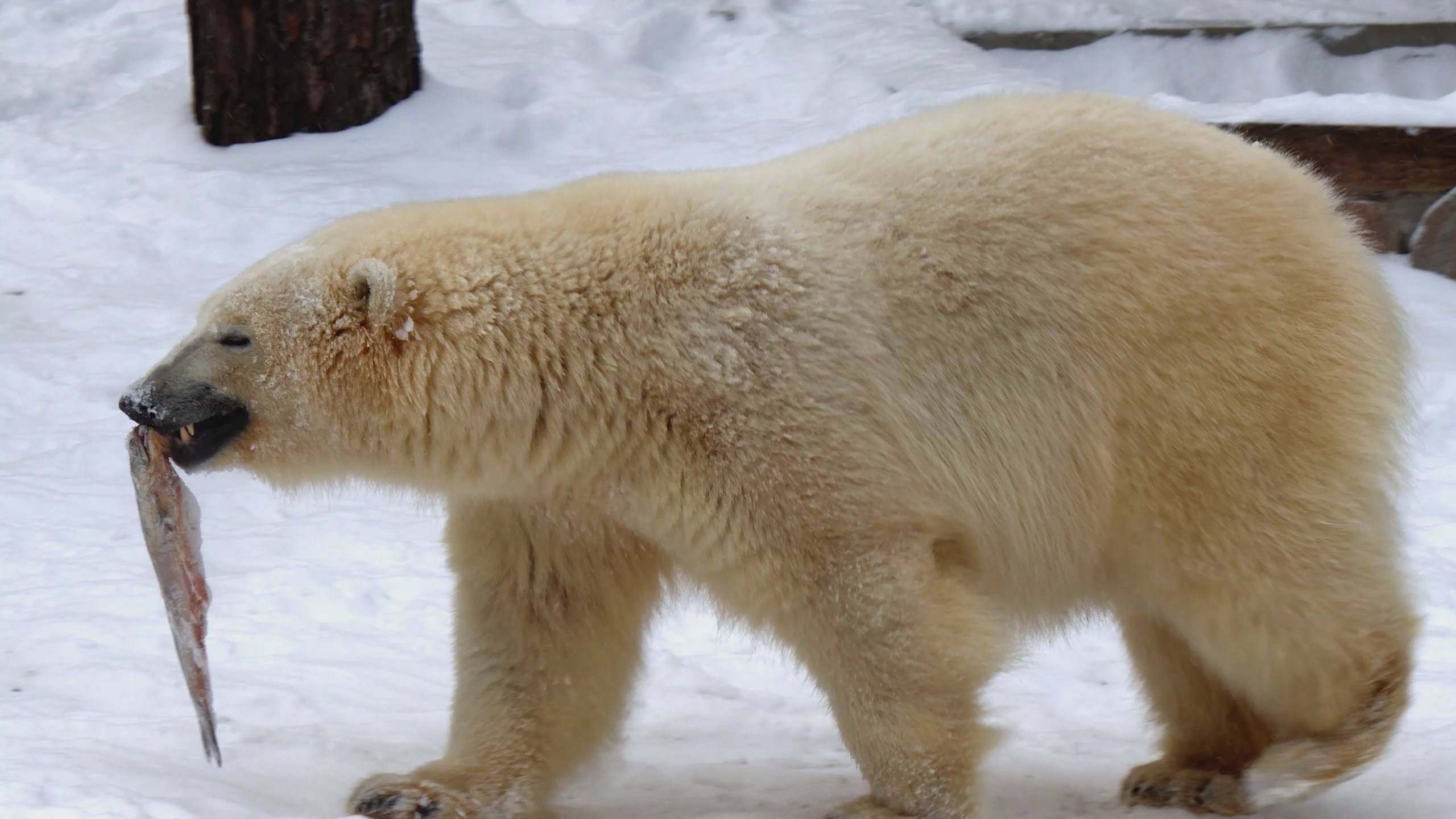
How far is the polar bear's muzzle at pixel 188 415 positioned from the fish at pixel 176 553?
0.20 ft

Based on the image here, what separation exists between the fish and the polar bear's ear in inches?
19.9

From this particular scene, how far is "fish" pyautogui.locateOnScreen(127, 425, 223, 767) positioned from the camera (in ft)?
10.5

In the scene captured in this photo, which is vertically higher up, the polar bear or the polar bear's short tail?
the polar bear

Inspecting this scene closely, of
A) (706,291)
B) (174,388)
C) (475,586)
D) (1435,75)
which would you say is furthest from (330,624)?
(1435,75)

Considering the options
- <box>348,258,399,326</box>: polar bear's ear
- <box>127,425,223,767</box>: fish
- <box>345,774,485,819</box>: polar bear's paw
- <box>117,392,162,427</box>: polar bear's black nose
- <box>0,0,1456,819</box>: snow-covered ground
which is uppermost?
<box>348,258,399,326</box>: polar bear's ear

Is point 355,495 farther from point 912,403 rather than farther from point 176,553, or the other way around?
point 912,403

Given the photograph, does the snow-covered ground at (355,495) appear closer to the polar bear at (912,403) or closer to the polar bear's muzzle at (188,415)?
the polar bear at (912,403)

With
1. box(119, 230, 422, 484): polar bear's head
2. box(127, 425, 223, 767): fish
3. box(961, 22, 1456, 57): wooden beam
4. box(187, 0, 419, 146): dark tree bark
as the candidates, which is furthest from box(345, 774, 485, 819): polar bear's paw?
box(961, 22, 1456, 57): wooden beam

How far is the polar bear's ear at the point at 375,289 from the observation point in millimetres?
3098

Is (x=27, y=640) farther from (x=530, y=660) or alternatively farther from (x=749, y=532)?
(x=749, y=532)

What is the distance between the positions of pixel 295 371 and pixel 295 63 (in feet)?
18.1

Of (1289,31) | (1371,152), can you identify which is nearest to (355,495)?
(1371,152)

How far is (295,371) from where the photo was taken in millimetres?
3139

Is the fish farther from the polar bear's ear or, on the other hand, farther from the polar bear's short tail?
the polar bear's short tail
